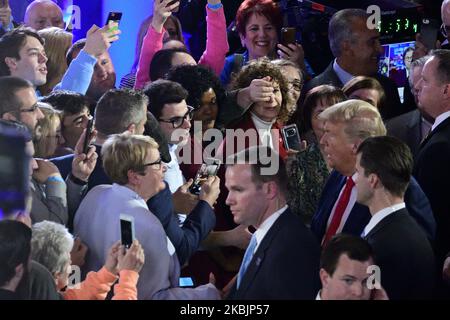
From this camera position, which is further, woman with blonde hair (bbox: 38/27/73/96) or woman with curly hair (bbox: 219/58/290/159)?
woman with blonde hair (bbox: 38/27/73/96)

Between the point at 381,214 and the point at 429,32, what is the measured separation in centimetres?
265

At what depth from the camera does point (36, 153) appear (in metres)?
4.73

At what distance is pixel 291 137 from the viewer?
211 inches

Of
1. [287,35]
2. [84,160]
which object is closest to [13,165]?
[84,160]

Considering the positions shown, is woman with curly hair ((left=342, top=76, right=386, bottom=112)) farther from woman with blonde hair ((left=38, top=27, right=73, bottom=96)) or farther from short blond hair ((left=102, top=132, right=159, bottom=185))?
short blond hair ((left=102, top=132, right=159, bottom=185))

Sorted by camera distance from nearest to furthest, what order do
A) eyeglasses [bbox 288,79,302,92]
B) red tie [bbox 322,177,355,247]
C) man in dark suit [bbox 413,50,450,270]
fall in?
red tie [bbox 322,177,355,247] < man in dark suit [bbox 413,50,450,270] < eyeglasses [bbox 288,79,302,92]

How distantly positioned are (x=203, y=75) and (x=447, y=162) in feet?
4.21

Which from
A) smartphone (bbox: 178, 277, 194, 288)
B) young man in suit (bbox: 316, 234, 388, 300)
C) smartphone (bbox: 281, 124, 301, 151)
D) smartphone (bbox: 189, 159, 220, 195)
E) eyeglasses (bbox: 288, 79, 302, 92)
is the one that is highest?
eyeglasses (bbox: 288, 79, 302, 92)

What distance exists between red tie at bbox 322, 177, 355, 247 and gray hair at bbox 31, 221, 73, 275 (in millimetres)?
1170

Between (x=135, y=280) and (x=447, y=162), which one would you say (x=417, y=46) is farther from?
(x=135, y=280)

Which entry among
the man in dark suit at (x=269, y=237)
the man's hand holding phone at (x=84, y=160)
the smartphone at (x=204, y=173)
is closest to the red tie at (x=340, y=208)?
the man in dark suit at (x=269, y=237)

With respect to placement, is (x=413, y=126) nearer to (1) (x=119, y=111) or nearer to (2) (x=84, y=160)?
(1) (x=119, y=111)

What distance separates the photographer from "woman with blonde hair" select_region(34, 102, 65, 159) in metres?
4.73

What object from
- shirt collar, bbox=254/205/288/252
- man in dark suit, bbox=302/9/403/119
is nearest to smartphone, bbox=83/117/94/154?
shirt collar, bbox=254/205/288/252
